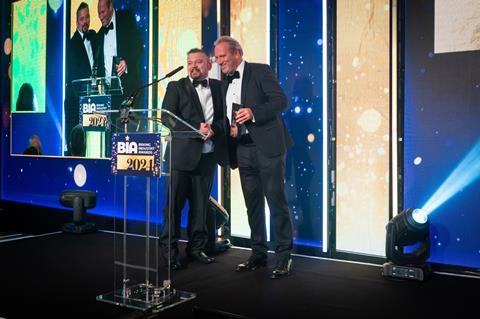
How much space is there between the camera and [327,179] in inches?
183

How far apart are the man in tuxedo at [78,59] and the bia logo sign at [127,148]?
3.82 m

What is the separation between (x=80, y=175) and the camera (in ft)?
22.6

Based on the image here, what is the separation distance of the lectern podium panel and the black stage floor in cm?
12

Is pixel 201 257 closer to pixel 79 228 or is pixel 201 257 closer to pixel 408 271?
pixel 408 271

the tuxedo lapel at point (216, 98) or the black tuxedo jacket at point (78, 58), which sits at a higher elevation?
the black tuxedo jacket at point (78, 58)

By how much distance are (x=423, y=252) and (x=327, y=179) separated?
111cm

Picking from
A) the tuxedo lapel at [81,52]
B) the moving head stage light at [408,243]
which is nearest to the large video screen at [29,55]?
the tuxedo lapel at [81,52]

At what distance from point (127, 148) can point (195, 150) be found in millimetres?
1143

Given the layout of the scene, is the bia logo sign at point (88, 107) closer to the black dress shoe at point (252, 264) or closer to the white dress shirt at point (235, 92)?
the white dress shirt at point (235, 92)

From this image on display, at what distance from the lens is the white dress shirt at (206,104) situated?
4.37m

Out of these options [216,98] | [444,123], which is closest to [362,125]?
[444,123]

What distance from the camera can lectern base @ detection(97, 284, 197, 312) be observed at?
3.10 meters

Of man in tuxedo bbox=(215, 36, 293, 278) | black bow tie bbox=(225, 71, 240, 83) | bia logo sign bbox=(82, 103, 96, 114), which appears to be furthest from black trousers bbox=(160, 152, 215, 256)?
bia logo sign bbox=(82, 103, 96, 114)

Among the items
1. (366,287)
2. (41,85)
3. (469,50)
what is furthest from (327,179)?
(41,85)
